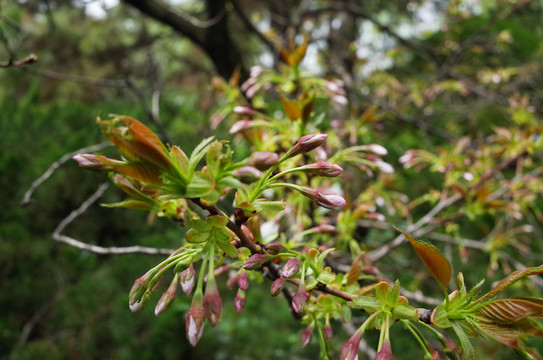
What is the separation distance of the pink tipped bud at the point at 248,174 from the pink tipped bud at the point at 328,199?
0.11 meters

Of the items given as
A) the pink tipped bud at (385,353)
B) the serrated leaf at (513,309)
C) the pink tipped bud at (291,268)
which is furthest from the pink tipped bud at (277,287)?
the serrated leaf at (513,309)

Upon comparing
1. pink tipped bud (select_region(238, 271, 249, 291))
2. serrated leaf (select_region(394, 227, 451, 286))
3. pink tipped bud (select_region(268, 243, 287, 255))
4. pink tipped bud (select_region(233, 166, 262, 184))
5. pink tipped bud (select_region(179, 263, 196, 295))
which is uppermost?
pink tipped bud (select_region(233, 166, 262, 184))

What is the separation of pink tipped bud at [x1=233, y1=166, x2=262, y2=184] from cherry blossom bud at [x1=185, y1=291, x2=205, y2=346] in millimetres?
149

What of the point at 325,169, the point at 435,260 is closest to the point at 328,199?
the point at 325,169

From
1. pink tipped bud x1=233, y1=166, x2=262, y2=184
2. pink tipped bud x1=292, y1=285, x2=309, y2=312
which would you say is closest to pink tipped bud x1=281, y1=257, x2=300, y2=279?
pink tipped bud x1=292, y1=285, x2=309, y2=312

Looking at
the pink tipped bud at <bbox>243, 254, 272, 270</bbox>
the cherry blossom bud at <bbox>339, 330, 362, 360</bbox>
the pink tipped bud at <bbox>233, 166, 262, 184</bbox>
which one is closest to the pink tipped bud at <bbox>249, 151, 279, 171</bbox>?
the pink tipped bud at <bbox>233, 166, 262, 184</bbox>

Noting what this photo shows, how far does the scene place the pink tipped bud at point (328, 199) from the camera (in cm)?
44

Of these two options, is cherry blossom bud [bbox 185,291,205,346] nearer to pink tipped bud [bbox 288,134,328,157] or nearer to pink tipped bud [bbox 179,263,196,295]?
pink tipped bud [bbox 179,263,196,295]

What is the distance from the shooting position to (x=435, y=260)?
42 centimetres

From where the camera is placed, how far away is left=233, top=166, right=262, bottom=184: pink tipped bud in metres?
0.37

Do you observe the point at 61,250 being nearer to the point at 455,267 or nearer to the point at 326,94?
the point at 326,94

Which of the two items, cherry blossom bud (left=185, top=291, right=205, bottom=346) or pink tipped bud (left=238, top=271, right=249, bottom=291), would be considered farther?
pink tipped bud (left=238, top=271, right=249, bottom=291)

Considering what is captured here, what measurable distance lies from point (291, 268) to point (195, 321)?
0.42 ft

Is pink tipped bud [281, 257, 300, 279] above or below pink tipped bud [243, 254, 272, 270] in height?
above
